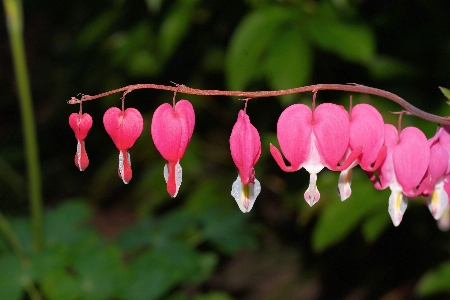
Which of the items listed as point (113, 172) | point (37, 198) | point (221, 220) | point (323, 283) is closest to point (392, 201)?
point (221, 220)

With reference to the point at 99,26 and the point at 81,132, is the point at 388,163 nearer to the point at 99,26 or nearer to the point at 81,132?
the point at 81,132

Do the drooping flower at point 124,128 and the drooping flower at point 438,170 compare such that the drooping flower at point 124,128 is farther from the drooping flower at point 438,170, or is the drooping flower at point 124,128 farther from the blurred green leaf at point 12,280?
the blurred green leaf at point 12,280

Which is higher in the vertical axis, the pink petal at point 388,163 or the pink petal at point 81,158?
the pink petal at point 81,158

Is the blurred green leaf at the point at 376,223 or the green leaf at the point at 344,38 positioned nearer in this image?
the green leaf at the point at 344,38

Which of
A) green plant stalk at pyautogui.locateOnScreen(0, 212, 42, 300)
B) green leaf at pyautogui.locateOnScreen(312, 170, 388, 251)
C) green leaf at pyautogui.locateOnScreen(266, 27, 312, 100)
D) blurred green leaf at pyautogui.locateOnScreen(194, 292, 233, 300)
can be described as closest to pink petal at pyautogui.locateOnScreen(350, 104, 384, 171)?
green leaf at pyautogui.locateOnScreen(266, 27, 312, 100)

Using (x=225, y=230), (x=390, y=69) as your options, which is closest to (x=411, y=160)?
(x=390, y=69)

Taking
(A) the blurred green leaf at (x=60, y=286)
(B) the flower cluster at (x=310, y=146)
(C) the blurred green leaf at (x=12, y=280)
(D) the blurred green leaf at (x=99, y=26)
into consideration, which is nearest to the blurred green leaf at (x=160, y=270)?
(A) the blurred green leaf at (x=60, y=286)
